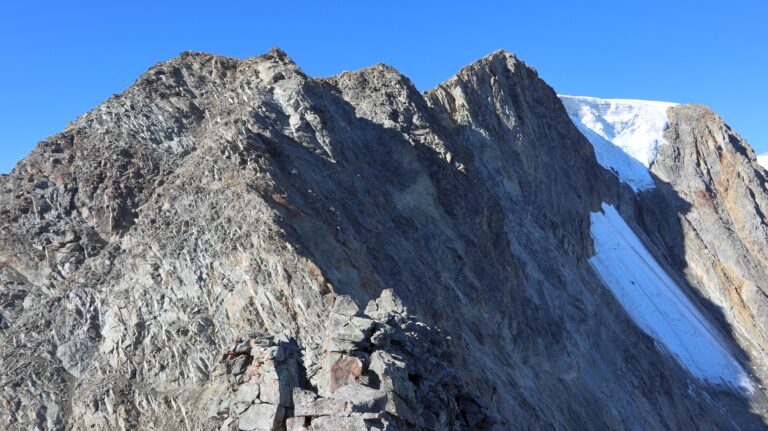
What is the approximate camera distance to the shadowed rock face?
16156 mm

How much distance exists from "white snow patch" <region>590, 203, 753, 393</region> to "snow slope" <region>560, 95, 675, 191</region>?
1547 cm

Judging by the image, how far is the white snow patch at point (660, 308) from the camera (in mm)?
52375

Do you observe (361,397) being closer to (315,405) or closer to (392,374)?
(315,405)

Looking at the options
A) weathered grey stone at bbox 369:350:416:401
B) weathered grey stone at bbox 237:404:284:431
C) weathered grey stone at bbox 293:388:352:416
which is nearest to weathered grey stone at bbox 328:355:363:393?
weathered grey stone at bbox 369:350:416:401

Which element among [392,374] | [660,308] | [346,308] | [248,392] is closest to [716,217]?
[660,308]

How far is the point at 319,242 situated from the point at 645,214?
170 feet

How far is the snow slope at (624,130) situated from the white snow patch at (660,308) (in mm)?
15466

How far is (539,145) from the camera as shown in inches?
2060

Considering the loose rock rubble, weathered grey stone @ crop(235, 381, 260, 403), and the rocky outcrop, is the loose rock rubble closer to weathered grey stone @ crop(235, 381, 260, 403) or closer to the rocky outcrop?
weathered grey stone @ crop(235, 381, 260, 403)

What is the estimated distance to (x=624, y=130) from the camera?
83.6 meters

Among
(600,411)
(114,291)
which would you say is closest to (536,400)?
(600,411)

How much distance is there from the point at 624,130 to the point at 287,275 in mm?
69144

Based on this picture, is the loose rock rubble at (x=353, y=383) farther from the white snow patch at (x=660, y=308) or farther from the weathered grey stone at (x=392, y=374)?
the white snow patch at (x=660, y=308)

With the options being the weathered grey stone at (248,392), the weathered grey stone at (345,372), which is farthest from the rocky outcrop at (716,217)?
the weathered grey stone at (248,392)
